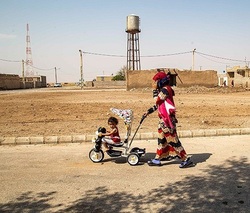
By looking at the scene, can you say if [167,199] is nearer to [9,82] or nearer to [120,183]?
[120,183]

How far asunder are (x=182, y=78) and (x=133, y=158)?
32.6m

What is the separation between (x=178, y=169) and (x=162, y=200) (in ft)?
5.06

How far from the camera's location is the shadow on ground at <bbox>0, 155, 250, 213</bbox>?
3.66 meters

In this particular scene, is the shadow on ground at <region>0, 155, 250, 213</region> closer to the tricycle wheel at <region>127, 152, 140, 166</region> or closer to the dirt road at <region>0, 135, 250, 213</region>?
the dirt road at <region>0, 135, 250, 213</region>

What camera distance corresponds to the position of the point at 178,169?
210 inches

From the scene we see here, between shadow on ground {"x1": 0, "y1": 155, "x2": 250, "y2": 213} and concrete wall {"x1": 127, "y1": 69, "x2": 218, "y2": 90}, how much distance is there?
32.1m

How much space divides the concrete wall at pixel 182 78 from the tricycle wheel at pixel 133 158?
3097cm

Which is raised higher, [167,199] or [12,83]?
[12,83]

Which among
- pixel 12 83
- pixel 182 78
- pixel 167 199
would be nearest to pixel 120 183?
pixel 167 199

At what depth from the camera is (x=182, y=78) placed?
37.0 m

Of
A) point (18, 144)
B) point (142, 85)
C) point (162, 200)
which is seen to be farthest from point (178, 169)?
point (142, 85)

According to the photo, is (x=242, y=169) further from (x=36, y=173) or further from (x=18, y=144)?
(x=18, y=144)

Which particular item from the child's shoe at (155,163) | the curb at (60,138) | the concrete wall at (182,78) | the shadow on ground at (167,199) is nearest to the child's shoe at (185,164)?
the child's shoe at (155,163)

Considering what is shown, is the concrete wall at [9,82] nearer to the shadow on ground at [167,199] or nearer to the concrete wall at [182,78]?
the concrete wall at [182,78]
